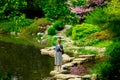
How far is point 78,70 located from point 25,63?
153 inches

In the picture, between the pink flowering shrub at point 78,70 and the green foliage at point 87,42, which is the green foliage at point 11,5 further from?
the green foliage at point 87,42

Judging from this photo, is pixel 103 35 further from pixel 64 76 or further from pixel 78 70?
pixel 64 76

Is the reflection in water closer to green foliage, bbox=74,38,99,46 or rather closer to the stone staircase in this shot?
the stone staircase

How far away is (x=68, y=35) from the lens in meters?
34.0

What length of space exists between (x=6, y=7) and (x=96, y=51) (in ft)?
42.2

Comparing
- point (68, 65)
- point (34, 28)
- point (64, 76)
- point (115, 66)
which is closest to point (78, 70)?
point (68, 65)

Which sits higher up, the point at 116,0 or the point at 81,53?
the point at 116,0

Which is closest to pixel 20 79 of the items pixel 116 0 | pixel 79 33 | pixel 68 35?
pixel 116 0

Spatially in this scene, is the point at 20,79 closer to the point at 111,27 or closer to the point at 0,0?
the point at 0,0

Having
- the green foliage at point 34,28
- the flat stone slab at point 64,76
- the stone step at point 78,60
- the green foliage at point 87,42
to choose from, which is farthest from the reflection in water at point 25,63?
the green foliage at point 34,28

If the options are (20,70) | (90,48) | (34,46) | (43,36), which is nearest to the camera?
(20,70)

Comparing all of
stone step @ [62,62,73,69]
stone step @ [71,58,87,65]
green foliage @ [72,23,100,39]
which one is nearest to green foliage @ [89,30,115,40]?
green foliage @ [72,23,100,39]

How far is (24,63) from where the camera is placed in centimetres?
2142

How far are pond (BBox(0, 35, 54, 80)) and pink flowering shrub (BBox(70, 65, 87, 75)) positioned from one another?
3.85 ft
